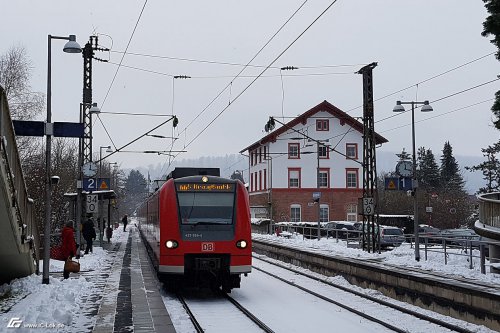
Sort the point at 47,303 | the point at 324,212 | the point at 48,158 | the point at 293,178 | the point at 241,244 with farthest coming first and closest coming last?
1. the point at 324,212
2. the point at 293,178
3. the point at 48,158
4. the point at 241,244
5. the point at 47,303

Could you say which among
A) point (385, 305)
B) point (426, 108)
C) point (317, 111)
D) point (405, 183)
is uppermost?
point (317, 111)

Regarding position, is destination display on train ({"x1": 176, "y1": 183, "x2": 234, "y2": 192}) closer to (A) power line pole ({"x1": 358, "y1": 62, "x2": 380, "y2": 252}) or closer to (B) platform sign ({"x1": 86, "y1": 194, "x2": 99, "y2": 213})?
(A) power line pole ({"x1": 358, "y1": 62, "x2": 380, "y2": 252})

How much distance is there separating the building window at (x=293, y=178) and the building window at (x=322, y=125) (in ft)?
16.2

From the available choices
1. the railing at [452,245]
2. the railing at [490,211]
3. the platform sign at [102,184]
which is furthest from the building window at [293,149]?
the railing at [490,211]

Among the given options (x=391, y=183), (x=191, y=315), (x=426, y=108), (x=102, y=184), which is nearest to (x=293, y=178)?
(x=426, y=108)

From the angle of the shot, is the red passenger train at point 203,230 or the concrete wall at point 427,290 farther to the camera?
the red passenger train at point 203,230

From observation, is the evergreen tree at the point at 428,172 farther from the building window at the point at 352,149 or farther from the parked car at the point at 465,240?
the parked car at the point at 465,240

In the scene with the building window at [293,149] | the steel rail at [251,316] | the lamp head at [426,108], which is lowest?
the steel rail at [251,316]

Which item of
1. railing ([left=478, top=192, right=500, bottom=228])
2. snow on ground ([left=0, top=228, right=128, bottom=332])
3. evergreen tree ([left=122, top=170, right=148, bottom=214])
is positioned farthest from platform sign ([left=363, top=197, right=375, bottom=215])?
evergreen tree ([left=122, top=170, right=148, bottom=214])

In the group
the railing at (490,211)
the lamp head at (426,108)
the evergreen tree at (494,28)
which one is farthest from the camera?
the lamp head at (426,108)

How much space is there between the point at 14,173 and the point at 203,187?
4487 millimetres

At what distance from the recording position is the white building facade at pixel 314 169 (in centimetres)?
6366

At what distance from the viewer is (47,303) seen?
11.6 m

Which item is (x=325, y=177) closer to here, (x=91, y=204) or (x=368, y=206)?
(x=368, y=206)
